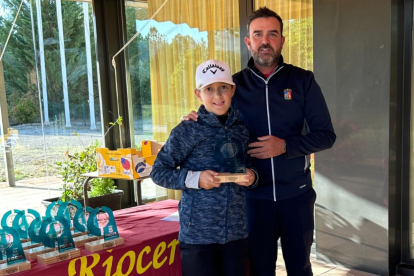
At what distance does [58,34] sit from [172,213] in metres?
2.85

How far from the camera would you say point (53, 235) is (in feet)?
6.26

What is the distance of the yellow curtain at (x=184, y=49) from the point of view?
159 inches

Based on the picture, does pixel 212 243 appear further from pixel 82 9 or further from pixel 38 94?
pixel 82 9

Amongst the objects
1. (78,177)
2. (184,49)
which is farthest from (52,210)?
(184,49)

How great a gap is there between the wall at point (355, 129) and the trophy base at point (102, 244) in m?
1.92

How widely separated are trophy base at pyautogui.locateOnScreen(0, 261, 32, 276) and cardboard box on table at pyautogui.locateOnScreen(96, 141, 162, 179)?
5.85 feet

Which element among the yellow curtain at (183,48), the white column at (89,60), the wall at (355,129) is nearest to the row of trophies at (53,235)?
the wall at (355,129)

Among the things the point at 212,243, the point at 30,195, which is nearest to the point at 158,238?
the point at 212,243

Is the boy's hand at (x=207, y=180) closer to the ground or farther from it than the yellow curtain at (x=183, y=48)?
closer to the ground

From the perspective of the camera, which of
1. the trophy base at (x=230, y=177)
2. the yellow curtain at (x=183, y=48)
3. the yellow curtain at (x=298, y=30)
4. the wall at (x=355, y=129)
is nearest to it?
the trophy base at (x=230, y=177)

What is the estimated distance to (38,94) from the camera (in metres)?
4.45

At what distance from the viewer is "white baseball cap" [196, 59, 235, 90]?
5.96 feet

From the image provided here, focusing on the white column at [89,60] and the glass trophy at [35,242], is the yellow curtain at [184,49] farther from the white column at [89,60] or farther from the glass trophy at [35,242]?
the glass trophy at [35,242]

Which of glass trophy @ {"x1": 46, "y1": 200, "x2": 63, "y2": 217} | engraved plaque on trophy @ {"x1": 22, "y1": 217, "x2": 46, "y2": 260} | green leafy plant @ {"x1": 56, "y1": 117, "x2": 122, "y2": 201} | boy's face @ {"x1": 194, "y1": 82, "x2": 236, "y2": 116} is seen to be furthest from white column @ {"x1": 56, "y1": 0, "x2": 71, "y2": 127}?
boy's face @ {"x1": 194, "y1": 82, "x2": 236, "y2": 116}
